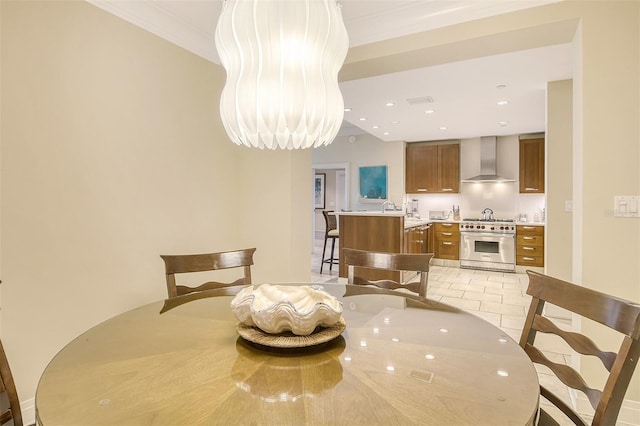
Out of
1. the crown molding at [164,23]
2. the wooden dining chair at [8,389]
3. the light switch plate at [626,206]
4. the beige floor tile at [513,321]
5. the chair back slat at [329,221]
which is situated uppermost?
the crown molding at [164,23]

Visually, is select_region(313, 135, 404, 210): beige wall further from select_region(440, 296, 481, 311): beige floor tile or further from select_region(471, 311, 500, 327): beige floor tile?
select_region(471, 311, 500, 327): beige floor tile

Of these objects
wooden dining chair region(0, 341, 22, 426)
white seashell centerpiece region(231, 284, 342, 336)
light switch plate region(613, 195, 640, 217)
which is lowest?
wooden dining chair region(0, 341, 22, 426)

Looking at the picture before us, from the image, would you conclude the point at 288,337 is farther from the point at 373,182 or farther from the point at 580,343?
the point at 373,182

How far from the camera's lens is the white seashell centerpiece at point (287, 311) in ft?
3.24

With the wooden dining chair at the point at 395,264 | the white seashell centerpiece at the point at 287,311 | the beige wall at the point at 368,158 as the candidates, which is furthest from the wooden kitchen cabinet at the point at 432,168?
the white seashell centerpiece at the point at 287,311

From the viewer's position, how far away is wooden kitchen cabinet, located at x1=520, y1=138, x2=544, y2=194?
19.9ft

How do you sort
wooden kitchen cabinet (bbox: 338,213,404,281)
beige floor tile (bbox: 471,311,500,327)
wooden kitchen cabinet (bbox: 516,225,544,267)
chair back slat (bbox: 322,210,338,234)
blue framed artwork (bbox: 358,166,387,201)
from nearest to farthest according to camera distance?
beige floor tile (bbox: 471,311,500,327), wooden kitchen cabinet (bbox: 338,213,404,281), chair back slat (bbox: 322,210,338,234), wooden kitchen cabinet (bbox: 516,225,544,267), blue framed artwork (bbox: 358,166,387,201)

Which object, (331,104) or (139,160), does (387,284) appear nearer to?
(331,104)

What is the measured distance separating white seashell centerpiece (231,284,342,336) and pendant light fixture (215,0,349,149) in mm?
667

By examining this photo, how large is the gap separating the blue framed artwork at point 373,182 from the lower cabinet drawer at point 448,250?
4.77ft

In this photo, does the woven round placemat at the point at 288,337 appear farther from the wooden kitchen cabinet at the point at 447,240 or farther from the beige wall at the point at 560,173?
the wooden kitchen cabinet at the point at 447,240

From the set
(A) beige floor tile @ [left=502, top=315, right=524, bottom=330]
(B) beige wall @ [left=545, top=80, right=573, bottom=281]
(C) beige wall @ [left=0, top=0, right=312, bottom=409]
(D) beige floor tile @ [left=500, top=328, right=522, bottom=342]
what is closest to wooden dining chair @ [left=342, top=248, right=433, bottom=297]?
(C) beige wall @ [left=0, top=0, right=312, bottom=409]

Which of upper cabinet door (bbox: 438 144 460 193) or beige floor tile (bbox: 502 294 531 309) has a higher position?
upper cabinet door (bbox: 438 144 460 193)

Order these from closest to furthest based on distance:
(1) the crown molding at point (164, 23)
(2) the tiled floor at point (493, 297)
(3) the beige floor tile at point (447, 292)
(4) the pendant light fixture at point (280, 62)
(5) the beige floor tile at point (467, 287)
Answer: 1. (4) the pendant light fixture at point (280, 62)
2. (1) the crown molding at point (164, 23)
3. (2) the tiled floor at point (493, 297)
4. (3) the beige floor tile at point (447, 292)
5. (5) the beige floor tile at point (467, 287)
